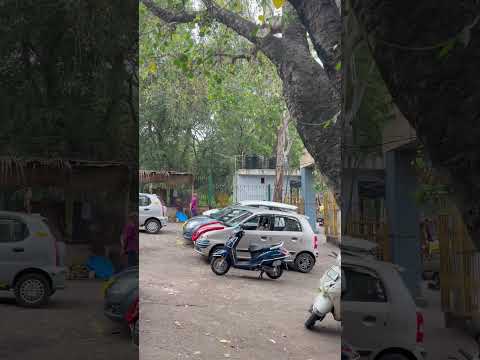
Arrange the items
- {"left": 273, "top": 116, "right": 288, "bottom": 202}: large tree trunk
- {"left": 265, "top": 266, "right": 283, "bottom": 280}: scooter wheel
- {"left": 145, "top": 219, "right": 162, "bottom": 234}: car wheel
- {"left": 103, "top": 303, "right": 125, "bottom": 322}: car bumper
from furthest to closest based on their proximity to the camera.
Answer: {"left": 273, "top": 116, "right": 288, "bottom": 202}: large tree trunk, {"left": 145, "top": 219, "right": 162, "bottom": 234}: car wheel, {"left": 265, "top": 266, "right": 283, "bottom": 280}: scooter wheel, {"left": 103, "top": 303, "right": 125, "bottom": 322}: car bumper

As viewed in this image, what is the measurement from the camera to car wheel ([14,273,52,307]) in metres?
1.93

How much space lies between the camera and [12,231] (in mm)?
1894

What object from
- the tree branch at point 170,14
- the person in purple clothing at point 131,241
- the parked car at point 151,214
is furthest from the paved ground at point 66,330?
the parked car at point 151,214

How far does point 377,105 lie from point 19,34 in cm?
132

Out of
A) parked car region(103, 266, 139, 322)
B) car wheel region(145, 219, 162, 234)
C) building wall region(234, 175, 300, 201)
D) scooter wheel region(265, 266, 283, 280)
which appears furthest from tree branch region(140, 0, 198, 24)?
building wall region(234, 175, 300, 201)

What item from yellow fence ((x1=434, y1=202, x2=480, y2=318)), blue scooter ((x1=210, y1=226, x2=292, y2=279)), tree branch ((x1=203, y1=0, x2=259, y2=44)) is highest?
tree branch ((x1=203, y1=0, x2=259, y2=44))

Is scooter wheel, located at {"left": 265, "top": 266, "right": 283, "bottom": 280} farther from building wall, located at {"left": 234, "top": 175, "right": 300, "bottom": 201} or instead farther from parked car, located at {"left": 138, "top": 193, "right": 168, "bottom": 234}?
building wall, located at {"left": 234, "top": 175, "right": 300, "bottom": 201}

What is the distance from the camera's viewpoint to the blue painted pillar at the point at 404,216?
5.61 ft

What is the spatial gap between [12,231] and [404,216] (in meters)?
1.35

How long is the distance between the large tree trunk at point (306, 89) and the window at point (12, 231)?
12.7 ft

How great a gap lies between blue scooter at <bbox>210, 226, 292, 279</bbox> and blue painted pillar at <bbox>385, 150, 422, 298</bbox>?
8.67 metres

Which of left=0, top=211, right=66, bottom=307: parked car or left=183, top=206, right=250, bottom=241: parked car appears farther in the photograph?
left=183, top=206, right=250, bottom=241: parked car

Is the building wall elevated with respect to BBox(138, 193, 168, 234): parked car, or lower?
elevated

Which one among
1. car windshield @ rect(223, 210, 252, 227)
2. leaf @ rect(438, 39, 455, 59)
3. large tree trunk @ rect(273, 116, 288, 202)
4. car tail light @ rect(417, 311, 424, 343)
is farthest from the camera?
large tree trunk @ rect(273, 116, 288, 202)
